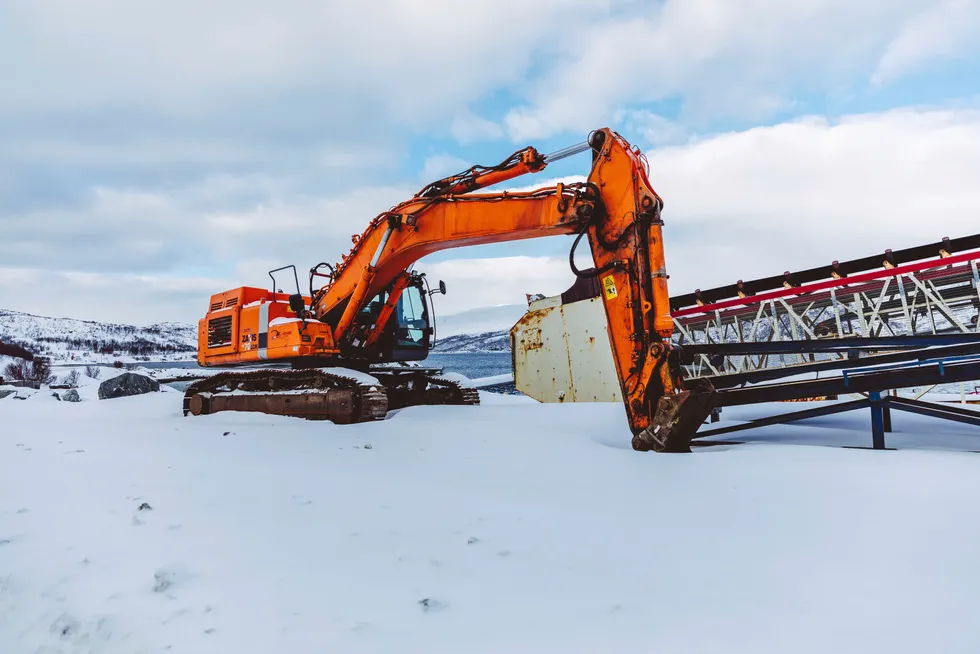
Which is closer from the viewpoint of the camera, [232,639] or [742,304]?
[232,639]

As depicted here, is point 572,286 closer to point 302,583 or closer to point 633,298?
point 633,298

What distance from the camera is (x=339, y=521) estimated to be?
3244 mm

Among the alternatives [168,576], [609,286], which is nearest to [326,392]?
[609,286]

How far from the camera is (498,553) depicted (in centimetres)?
275

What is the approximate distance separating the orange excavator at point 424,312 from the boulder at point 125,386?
7.37m

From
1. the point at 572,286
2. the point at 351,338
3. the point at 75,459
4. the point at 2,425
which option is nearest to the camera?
the point at 75,459

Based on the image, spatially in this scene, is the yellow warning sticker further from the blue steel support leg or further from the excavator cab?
the excavator cab

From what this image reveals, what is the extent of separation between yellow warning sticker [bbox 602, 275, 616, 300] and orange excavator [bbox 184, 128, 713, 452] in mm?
17

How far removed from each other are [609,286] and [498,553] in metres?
4.07

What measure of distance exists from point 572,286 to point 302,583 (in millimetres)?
13229

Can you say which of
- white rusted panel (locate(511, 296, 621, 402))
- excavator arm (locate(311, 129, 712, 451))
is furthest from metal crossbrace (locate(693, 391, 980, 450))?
white rusted panel (locate(511, 296, 621, 402))

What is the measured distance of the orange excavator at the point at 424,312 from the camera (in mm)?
5812

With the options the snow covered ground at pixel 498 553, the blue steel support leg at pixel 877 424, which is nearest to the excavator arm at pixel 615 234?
the snow covered ground at pixel 498 553

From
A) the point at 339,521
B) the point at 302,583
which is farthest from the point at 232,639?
the point at 339,521
